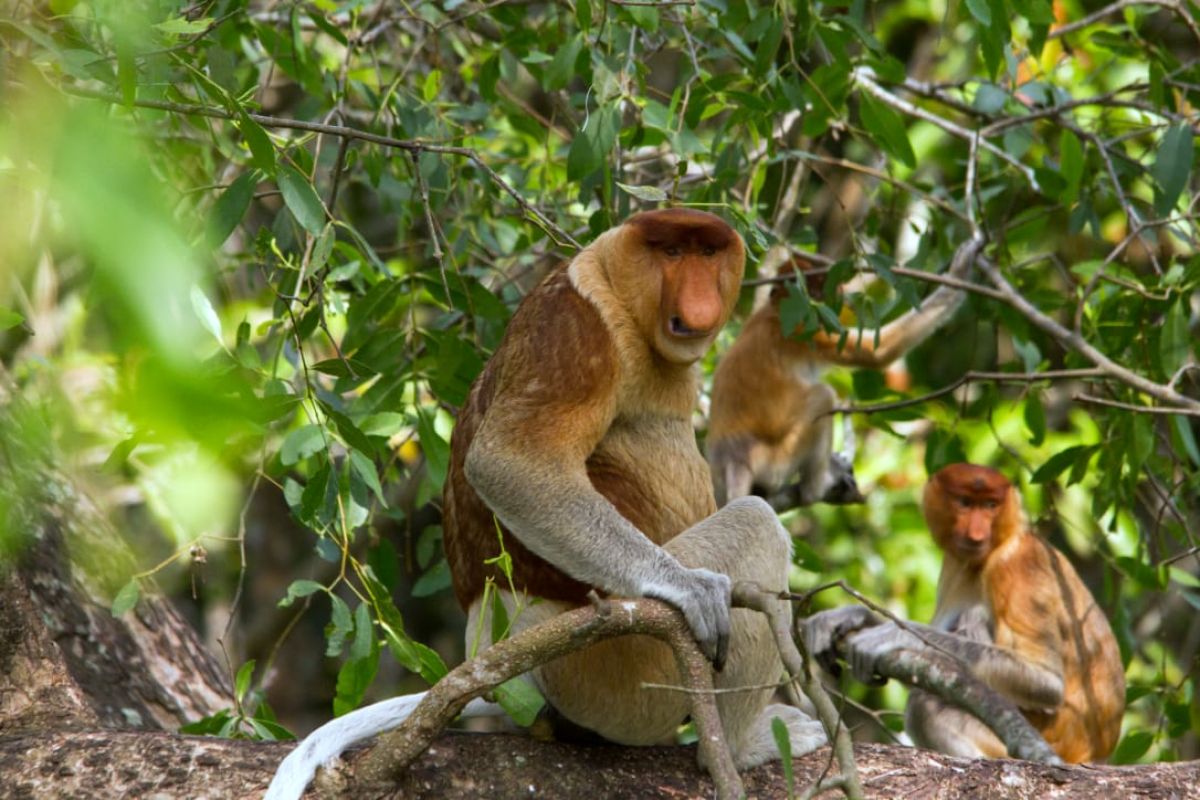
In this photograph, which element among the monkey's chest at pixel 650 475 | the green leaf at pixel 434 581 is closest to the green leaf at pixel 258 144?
the monkey's chest at pixel 650 475

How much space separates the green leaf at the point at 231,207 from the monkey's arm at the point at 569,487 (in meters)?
0.57

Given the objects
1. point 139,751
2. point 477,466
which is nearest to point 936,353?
point 477,466

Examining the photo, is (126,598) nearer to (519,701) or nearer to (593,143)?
(519,701)

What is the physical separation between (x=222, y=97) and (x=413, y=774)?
3.63ft

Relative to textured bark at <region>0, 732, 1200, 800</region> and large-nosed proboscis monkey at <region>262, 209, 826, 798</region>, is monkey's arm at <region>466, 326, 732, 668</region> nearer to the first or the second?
large-nosed proboscis monkey at <region>262, 209, 826, 798</region>

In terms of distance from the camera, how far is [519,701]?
7.20ft

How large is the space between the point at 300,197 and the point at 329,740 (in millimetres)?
862

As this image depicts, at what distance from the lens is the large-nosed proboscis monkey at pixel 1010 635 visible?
4.49m

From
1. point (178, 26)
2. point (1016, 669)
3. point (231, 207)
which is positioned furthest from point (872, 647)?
point (178, 26)

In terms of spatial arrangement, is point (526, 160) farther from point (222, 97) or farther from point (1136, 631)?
point (1136, 631)

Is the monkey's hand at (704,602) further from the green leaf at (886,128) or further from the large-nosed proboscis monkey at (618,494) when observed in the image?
the green leaf at (886,128)

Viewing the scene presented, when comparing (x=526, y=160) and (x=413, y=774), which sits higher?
(x=526, y=160)

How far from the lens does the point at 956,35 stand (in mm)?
6523

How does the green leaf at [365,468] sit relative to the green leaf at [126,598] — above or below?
above
